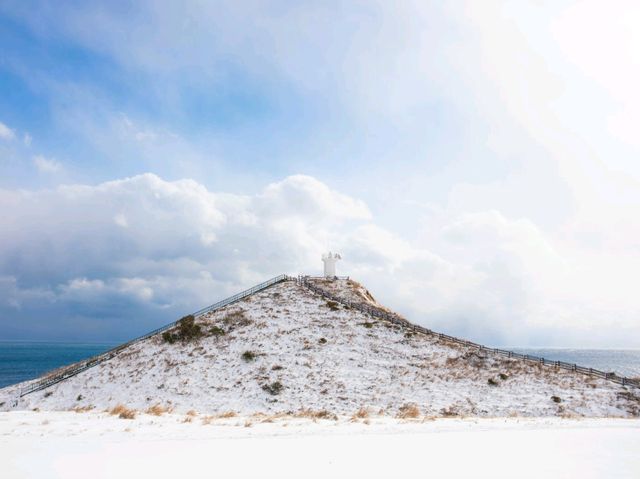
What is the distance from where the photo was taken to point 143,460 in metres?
11.1

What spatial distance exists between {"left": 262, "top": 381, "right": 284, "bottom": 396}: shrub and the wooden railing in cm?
1783

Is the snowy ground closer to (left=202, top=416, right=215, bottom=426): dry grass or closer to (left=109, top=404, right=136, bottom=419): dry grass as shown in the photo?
(left=202, top=416, right=215, bottom=426): dry grass

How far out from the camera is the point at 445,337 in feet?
154

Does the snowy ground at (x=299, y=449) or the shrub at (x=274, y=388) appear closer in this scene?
the snowy ground at (x=299, y=449)

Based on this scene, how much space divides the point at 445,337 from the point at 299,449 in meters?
37.8

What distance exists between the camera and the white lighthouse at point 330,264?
68500mm

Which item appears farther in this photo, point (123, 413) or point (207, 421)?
point (123, 413)

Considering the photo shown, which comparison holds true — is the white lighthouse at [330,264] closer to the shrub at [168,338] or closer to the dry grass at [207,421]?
the shrub at [168,338]

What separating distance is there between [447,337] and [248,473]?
40.6 m

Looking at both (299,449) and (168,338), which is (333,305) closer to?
(168,338)

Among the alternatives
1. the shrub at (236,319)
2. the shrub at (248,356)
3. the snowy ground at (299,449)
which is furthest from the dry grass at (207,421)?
the shrub at (236,319)

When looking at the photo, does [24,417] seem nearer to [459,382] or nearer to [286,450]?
[286,450]

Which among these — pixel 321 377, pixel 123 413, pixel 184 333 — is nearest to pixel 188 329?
pixel 184 333

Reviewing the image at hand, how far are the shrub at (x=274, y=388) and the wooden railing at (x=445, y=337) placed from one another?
17.8 m
